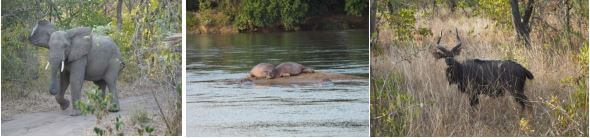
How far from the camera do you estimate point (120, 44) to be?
327 inches

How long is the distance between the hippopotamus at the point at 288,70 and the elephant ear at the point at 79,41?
1713 millimetres

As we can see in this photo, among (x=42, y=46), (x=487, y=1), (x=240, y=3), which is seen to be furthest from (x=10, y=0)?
(x=487, y=1)

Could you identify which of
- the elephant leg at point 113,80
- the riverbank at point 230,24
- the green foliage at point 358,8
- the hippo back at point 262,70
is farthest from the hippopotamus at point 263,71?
the elephant leg at point 113,80

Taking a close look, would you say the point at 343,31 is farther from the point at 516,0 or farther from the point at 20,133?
the point at 20,133

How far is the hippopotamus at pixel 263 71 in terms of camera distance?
25.7 ft

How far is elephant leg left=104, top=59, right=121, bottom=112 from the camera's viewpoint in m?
8.27

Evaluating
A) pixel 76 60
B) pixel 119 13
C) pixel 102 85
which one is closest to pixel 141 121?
pixel 102 85

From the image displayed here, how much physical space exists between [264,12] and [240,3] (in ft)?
0.71

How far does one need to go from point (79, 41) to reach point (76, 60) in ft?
0.58

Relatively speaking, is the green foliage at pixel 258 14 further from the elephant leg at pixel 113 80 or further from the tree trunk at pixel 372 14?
the elephant leg at pixel 113 80

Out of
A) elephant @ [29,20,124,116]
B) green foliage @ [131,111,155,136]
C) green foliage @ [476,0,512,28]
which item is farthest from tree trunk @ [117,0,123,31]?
green foliage @ [476,0,512,28]

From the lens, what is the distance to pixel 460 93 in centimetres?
797

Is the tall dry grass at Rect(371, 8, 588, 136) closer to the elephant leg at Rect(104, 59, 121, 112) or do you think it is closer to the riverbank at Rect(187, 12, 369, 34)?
the riverbank at Rect(187, 12, 369, 34)

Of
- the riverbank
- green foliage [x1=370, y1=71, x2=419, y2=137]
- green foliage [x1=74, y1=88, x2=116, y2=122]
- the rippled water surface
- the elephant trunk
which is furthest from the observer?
the elephant trunk
